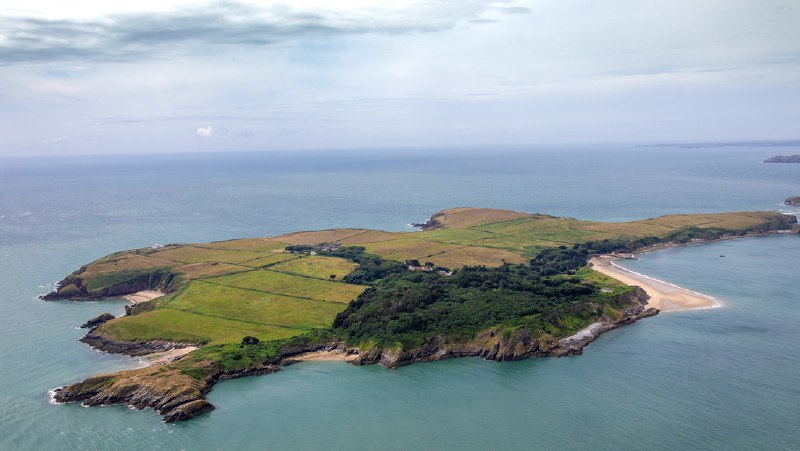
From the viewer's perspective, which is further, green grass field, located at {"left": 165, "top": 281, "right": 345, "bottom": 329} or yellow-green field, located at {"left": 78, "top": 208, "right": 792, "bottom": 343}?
green grass field, located at {"left": 165, "top": 281, "right": 345, "bottom": 329}

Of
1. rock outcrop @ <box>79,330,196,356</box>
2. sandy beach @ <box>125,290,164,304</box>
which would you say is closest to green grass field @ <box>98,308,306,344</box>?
rock outcrop @ <box>79,330,196,356</box>

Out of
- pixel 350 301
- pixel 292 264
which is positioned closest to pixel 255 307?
pixel 350 301

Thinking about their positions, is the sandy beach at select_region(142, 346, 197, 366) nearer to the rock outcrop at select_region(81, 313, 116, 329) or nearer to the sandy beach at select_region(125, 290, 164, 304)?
the rock outcrop at select_region(81, 313, 116, 329)

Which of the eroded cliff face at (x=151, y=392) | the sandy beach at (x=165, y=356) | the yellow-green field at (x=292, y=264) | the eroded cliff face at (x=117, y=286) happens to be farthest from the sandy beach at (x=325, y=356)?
the eroded cliff face at (x=117, y=286)

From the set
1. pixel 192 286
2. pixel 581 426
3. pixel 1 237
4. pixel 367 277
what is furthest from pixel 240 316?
pixel 1 237

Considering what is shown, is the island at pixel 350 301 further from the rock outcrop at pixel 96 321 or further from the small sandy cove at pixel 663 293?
the small sandy cove at pixel 663 293
